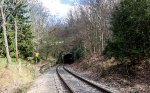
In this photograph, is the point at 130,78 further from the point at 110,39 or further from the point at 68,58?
the point at 68,58

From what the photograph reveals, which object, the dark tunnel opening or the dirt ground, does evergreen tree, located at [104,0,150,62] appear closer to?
the dirt ground

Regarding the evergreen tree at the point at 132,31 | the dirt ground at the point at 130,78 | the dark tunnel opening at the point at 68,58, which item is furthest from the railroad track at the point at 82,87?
the dark tunnel opening at the point at 68,58

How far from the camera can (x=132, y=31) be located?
22984 millimetres

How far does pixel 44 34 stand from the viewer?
312 ft

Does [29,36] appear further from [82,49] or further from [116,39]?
[116,39]

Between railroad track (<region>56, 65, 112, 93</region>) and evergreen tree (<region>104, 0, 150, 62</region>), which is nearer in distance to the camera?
railroad track (<region>56, 65, 112, 93</region>)

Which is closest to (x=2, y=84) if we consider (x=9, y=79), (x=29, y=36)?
(x=9, y=79)

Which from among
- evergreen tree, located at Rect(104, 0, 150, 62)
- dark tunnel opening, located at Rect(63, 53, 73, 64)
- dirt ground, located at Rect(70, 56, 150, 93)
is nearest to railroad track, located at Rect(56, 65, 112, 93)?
dirt ground, located at Rect(70, 56, 150, 93)

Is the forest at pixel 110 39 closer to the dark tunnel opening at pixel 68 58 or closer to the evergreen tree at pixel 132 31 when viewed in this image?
the evergreen tree at pixel 132 31

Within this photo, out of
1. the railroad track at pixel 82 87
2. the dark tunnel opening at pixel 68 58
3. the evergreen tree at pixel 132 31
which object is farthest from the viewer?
the dark tunnel opening at pixel 68 58

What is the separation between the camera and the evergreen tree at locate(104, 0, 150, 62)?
73.8ft

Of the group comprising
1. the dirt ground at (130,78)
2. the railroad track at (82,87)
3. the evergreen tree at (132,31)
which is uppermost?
the evergreen tree at (132,31)

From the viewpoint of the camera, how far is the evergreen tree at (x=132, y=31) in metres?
22.5

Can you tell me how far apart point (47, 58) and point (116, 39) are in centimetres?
7460
